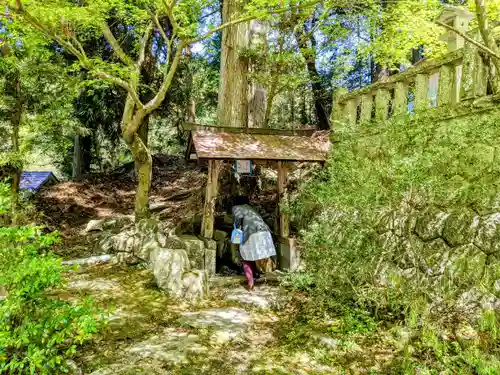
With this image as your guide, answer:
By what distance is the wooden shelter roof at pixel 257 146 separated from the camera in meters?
7.34

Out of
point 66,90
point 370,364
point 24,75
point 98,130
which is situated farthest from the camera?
point 98,130

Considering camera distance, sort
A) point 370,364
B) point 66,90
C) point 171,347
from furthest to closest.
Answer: point 66,90 < point 171,347 < point 370,364

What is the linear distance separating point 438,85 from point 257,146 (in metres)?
3.60

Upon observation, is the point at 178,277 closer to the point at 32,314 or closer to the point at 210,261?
the point at 210,261

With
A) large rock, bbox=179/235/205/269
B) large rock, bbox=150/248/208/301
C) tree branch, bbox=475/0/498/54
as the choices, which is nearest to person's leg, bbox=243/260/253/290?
large rock, bbox=150/248/208/301

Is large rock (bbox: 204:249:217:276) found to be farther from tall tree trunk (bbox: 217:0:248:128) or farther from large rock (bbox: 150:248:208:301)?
tall tree trunk (bbox: 217:0:248:128)

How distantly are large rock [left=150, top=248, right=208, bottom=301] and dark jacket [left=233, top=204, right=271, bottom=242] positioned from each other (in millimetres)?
1127

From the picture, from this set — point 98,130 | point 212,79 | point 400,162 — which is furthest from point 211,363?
point 98,130

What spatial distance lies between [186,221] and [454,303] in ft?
20.4

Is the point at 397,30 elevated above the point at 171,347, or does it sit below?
above

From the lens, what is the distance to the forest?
4.08m

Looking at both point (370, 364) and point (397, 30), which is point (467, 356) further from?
point (397, 30)

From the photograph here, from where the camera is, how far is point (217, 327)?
522 centimetres

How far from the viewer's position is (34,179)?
16.1m
